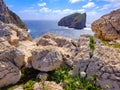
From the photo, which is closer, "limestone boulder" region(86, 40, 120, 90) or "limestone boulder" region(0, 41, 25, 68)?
"limestone boulder" region(86, 40, 120, 90)

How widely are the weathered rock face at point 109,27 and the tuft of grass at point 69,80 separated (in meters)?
7.47

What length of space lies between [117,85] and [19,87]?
5.55 metres

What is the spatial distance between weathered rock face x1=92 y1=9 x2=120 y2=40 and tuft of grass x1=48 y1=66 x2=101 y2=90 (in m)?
7.47

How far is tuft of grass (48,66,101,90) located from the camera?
14.4 m

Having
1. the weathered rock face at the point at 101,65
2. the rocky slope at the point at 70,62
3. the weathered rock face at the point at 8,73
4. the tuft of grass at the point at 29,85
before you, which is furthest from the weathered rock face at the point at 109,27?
the weathered rock face at the point at 8,73

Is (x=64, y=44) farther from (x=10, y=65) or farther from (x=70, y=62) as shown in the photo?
(x=10, y=65)

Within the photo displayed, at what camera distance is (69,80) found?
14898 mm

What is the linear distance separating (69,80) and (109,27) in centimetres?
889

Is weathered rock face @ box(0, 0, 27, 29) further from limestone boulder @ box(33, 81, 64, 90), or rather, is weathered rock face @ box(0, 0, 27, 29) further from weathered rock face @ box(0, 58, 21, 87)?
limestone boulder @ box(33, 81, 64, 90)

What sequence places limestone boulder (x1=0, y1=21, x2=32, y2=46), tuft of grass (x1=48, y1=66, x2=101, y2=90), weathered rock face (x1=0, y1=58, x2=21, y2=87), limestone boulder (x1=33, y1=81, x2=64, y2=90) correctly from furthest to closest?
limestone boulder (x1=0, y1=21, x2=32, y2=46)
weathered rock face (x1=0, y1=58, x2=21, y2=87)
tuft of grass (x1=48, y1=66, x2=101, y2=90)
limestone boulder (x1=33, y1=81, x2=64, y2=90)

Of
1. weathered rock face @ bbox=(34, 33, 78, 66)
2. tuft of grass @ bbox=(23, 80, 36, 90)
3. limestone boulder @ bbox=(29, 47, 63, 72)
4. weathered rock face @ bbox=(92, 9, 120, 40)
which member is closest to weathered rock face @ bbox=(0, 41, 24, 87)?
tuft of grass @ bbox=(23, 80, 36, 90)

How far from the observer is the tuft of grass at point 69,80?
14.4 meters

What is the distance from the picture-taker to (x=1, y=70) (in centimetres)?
1486

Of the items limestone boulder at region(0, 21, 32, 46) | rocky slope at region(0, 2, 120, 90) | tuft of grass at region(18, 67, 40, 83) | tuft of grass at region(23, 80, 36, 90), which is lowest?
tuft of grass at region(23, 80, 36, 90)
